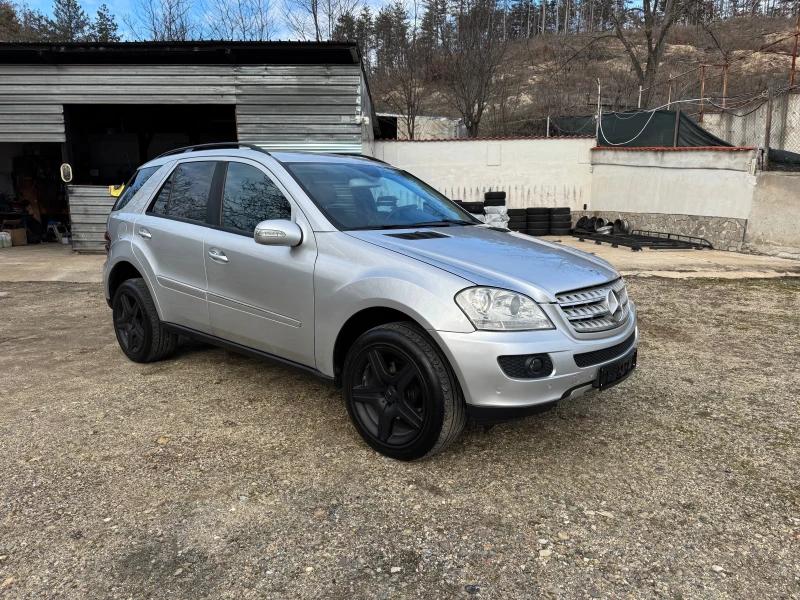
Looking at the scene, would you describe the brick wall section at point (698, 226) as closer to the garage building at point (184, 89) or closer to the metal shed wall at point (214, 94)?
the garage building at point (184, 89)

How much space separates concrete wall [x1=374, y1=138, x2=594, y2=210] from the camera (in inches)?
613

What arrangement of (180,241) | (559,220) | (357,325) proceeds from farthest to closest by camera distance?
(559,220) → (180,241) → (357,325)

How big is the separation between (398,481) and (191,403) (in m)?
1.76

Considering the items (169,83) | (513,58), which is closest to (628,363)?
(169,83)

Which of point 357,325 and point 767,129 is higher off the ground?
point 767,129

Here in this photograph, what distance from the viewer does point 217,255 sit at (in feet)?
12.2

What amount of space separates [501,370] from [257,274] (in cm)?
168

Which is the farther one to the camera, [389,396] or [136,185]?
[136,185]

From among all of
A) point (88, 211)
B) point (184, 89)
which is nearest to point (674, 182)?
point (184, 89)

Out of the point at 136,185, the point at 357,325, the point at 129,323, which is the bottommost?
the point at 129,323

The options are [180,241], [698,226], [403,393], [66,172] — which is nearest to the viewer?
[403,393]

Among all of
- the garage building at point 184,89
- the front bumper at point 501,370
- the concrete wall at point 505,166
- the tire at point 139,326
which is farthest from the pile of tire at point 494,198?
the front bumper at point 501,370

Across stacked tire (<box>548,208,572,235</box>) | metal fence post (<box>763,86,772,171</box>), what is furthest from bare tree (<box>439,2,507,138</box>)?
metal fence post (<box>763,86,772,171</box>)

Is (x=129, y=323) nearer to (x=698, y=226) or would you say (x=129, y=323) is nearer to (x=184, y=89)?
(x=184, y=89)
